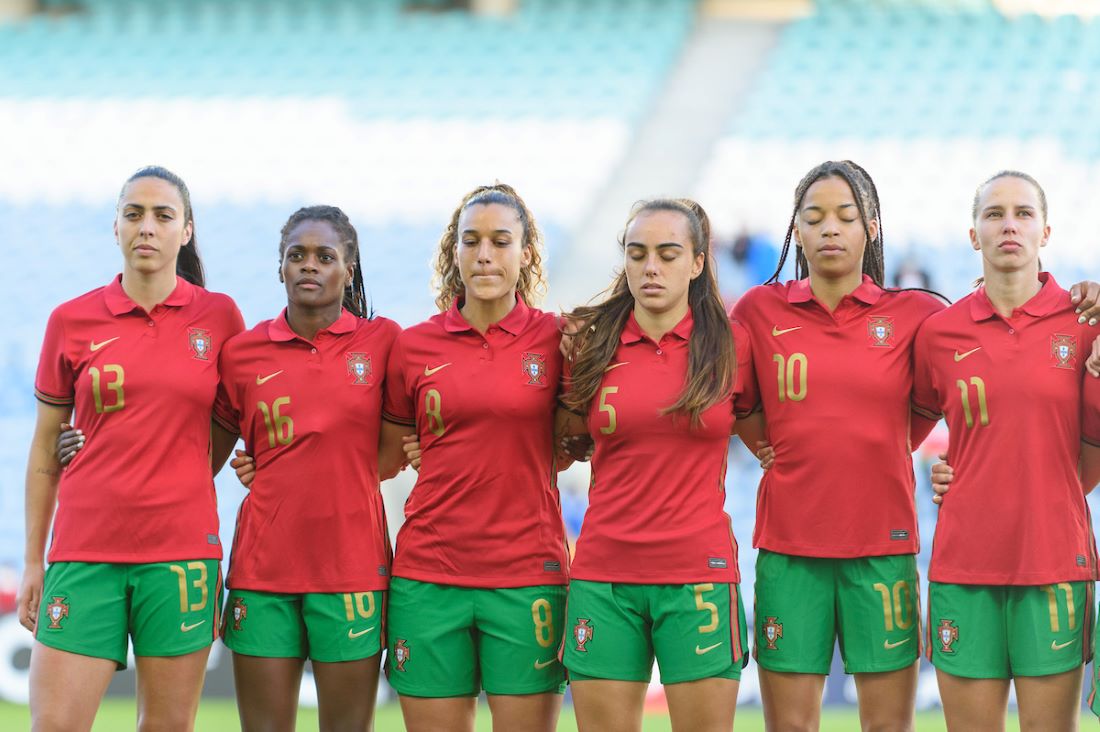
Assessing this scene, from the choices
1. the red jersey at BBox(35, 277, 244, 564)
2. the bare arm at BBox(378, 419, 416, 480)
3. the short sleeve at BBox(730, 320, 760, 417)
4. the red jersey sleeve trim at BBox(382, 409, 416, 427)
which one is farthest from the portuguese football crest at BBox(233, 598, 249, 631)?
the short sleeve at BBox(730, 320, 760, 417)

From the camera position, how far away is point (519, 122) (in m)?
12.1

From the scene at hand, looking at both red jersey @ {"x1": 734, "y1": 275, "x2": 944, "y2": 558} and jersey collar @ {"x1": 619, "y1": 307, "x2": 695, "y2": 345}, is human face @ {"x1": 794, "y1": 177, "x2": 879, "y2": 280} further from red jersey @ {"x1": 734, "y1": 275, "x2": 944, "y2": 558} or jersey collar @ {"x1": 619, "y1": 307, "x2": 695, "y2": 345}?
jersey collar @ {"x1": 619, "y1": 307, "x2": 695, "y2": 345}

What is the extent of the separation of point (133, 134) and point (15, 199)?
1219 millimetres

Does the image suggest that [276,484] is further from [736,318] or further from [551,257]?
[551,257]

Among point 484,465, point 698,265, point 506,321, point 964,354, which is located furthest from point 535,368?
point 964,354

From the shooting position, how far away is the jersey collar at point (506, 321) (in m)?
4.07

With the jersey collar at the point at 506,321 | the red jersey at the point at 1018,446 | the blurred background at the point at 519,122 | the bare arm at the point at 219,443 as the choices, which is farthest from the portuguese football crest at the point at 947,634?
the blurred background at the point at 519,122

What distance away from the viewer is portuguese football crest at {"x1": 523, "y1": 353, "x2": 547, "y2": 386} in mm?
4017

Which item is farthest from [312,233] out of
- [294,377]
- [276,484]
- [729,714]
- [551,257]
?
[551,257]

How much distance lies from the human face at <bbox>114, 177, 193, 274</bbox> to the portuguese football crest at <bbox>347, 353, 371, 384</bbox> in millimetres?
627

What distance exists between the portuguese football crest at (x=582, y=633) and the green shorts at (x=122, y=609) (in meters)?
1.08

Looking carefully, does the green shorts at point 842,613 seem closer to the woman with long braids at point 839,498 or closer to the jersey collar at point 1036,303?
the woman with long braids at point 839,498

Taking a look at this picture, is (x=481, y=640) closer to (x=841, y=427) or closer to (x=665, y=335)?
(x=665, y=335)

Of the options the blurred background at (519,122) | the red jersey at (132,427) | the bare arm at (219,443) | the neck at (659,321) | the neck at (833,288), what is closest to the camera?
the red jersey at (132,427)
